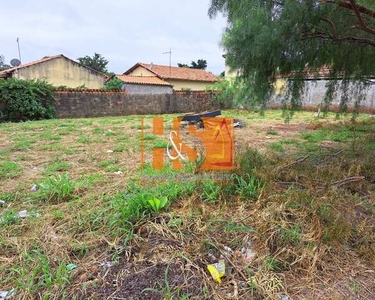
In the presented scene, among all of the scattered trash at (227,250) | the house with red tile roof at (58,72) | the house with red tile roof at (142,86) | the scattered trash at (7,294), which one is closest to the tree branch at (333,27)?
the scattered trash at (227,250)

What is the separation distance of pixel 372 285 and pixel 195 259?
119 centimetres

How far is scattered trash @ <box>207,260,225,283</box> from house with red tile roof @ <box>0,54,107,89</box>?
1809 centimetres

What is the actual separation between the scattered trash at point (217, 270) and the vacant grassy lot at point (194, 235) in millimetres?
37

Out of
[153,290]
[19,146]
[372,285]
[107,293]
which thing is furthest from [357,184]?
[19,146]

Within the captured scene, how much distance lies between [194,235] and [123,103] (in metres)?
11.7

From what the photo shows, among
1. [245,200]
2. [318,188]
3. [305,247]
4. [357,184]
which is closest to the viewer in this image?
[305,247]

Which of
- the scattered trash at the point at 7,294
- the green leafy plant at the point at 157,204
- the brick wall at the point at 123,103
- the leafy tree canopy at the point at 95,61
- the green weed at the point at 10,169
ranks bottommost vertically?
the scattered trash at the point at 7,294

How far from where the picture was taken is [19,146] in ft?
16.4

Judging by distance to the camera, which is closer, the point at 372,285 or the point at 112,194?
the point at 372,285

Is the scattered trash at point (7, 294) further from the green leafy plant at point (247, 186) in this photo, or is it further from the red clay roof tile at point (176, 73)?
the red clay roof tile at point (176, 73)

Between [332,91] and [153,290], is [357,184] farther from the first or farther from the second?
[153,290]

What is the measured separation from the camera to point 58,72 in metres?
18.4

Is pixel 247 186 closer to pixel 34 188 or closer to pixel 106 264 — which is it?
pixel 106 264

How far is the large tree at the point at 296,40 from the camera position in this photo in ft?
9.62
